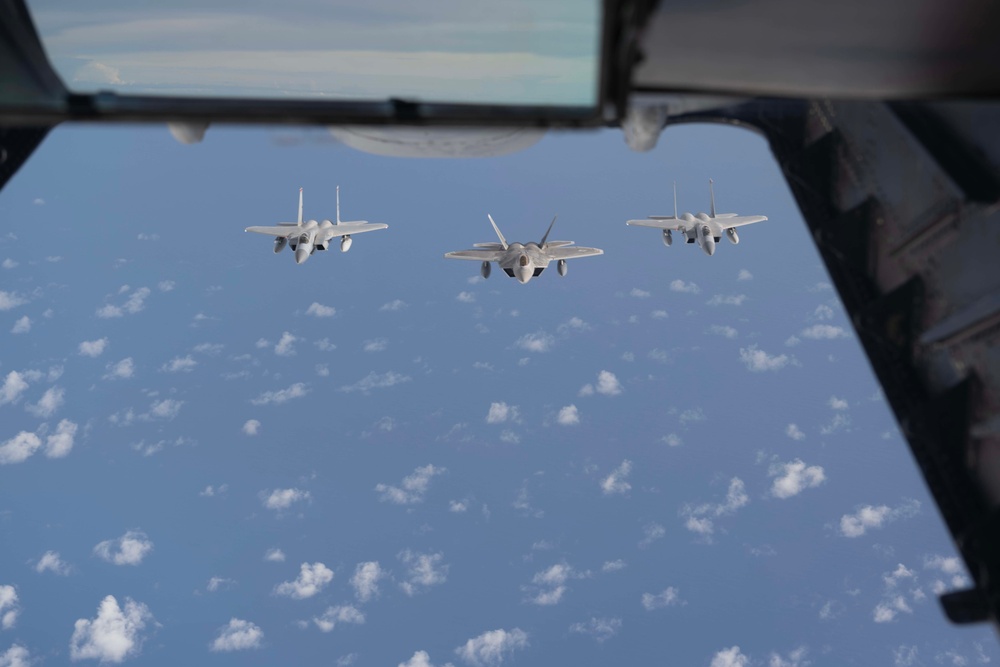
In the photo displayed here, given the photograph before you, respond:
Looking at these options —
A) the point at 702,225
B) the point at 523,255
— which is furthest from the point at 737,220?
the point at 523,255

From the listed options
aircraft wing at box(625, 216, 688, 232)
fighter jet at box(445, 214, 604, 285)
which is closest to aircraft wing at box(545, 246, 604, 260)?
fighter jet at box(445, 214, 604, 285)

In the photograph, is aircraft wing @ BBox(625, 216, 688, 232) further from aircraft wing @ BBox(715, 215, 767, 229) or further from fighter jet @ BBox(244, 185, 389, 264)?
fighter jet @ BBox(244, 185, 389, 264)

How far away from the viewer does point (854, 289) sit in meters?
5.30

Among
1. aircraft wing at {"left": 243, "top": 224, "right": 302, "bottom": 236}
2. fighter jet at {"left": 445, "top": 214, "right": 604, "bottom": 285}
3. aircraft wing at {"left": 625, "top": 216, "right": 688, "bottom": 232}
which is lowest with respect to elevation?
fighter jet at {"left": 445, "top": 214, "right": 604, "bottom": 285}

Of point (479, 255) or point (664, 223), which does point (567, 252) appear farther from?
point (664, 223)

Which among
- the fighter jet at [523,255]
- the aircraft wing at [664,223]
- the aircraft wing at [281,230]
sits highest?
the aircraft wing at [281,230]

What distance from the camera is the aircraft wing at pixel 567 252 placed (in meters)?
44.9

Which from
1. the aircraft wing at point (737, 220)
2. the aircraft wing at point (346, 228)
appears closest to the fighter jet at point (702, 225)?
the aircraft wing at point (737, 220)

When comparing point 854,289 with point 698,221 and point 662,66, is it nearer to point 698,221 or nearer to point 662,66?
point 662,66

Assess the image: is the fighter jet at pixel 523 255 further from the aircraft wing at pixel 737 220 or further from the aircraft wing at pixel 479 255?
the aircraft wing at pixel 737 220

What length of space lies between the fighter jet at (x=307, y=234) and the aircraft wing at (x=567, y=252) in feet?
38.3

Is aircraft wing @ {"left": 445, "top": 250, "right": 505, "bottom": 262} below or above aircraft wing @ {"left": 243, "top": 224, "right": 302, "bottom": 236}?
below

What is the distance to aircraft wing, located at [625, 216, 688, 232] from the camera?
158ft

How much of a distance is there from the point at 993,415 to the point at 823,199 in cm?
204
